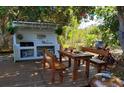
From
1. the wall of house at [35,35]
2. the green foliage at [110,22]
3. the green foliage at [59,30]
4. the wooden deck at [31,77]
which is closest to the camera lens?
the wooden deck at [31,77]

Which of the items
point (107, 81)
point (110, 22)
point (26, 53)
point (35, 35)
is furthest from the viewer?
point (35, 35)

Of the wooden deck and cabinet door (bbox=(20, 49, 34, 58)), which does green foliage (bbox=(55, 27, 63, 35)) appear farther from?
the wooden deck

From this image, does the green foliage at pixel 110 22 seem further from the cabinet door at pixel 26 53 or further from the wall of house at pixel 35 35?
the cabinet door at pixel 26 53

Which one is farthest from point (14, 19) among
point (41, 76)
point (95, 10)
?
point (41, 76)

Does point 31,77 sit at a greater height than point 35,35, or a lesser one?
lesser

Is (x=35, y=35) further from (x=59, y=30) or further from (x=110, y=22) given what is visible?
(x=110, y=22)

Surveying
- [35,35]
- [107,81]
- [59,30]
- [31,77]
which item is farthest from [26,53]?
[107,81]

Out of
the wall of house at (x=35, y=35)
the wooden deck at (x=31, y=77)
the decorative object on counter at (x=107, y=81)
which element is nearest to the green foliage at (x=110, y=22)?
the wooden deck at (x=31, y=77)

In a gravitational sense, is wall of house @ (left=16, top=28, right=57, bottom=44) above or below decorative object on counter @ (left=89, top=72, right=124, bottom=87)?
above

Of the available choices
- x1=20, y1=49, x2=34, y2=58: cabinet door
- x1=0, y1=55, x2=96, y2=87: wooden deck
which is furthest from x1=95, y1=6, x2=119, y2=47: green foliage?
x1=20, y1=49, x2=34, y2=58: cabinet door

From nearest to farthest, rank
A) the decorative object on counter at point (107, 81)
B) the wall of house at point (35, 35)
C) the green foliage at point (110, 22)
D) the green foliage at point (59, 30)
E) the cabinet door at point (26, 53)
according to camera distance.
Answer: the decorative object on counter at point (107, 81) < the green foliage at point (110, 22) < the cabinet door at point (26, 53) < the green foliage at point (59, 30) < the wall of house at point (35, 35)

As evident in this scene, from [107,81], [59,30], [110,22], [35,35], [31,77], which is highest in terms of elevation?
[110,22]
